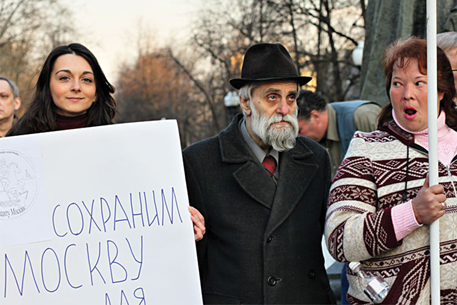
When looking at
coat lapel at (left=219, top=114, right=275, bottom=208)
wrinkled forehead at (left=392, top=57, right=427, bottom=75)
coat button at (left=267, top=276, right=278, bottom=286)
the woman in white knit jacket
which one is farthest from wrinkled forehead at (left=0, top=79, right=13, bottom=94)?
wrinkled forehead at (left=392, top=57, right=427, bottom=75)

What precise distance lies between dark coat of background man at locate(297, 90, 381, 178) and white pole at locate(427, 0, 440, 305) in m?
2.40

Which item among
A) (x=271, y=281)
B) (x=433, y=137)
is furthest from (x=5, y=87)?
(x=433, y=137)

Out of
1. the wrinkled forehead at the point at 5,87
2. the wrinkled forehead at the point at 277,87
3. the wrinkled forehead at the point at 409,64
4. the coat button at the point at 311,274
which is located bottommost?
the coat button at the point at 311,274

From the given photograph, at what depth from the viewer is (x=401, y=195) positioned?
207 cm

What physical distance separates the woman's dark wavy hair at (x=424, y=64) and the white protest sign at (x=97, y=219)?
0.94 meters

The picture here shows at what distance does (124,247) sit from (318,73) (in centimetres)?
1482

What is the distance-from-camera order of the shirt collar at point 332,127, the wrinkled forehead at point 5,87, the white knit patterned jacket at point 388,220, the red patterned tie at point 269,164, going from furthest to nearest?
the shirt collar at point 332,127, the wrinkled forehead at point 5,87, the red patterned tie at point 269,164, the white knit patterned jacket at point 388,220

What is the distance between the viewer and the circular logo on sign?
2068 mm

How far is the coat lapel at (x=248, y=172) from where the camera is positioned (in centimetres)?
258

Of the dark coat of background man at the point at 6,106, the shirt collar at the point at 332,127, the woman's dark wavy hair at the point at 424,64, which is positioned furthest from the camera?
the shirt collar at the point at 332,127

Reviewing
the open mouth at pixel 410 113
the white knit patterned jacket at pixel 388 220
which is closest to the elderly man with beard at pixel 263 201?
the white knit patterned jacket at pixel 388 220

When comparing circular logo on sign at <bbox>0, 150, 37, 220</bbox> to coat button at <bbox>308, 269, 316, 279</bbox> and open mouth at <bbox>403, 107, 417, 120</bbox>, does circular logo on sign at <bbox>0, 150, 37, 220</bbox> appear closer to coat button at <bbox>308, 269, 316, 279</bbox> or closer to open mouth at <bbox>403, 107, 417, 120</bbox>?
coat button at <bbox>308, 269, 316, 279</bbox>

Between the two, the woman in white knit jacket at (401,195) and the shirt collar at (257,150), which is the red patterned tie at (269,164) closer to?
the shirt collar at (257,150)

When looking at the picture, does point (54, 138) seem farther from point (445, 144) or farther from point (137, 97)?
point (137, 97)
